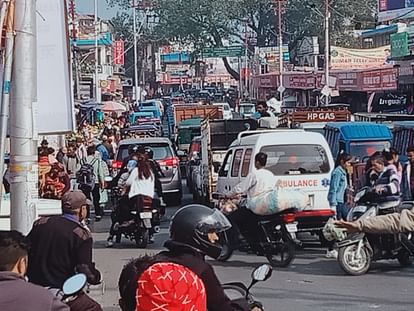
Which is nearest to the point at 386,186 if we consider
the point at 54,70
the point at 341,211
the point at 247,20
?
the point at 341,211

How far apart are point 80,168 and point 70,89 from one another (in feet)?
37.3

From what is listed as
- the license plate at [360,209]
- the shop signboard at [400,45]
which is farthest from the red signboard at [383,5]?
the license plate at [360,209]

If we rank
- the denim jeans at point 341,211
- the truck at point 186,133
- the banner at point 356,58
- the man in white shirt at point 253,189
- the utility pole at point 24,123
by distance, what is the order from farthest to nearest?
the banner at point 356,58 < the truck at point 186,133 < the denim jeans at point 341,211 < the man in white shirt at point 253,189 < the utility pole at point 24,123

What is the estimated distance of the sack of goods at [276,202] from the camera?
13508 millimetres

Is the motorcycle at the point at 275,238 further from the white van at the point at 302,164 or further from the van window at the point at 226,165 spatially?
the van window at the point at 226,165

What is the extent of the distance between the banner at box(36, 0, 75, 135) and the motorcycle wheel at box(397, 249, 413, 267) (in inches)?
215

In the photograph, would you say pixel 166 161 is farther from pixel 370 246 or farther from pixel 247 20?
pixel 247 20

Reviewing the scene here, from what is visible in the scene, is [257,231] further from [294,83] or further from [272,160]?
[294,83]

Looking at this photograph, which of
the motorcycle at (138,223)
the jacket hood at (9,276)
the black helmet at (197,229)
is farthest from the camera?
the motorcycle at (138,223)

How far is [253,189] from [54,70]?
5.05m

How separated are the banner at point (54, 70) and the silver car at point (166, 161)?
1358cm

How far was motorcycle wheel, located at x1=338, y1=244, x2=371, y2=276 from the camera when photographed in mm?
12695

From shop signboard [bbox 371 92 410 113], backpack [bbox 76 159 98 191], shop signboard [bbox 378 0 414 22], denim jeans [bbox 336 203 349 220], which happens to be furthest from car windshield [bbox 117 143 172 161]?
shop signboard [bbox 378 0 414 22]

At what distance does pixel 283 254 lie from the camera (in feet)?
44.7
